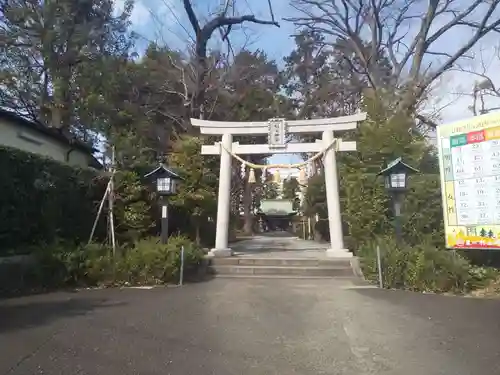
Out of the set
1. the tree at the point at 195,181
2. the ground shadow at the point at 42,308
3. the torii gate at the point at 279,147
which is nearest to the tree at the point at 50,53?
the tree at the point at 195,181

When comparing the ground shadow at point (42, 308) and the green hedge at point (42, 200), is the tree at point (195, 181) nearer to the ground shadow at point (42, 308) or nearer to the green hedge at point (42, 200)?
the green hedge at point (42, 200)

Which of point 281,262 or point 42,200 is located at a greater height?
point 42,200

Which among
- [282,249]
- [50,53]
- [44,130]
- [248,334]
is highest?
[50,53]

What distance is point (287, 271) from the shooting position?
12.3 metres

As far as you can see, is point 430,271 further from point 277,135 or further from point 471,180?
point 277,135

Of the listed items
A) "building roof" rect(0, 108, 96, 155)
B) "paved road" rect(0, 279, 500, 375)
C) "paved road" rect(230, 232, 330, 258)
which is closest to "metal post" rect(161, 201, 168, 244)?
"paved road" rect(0, 279, 500, 375)

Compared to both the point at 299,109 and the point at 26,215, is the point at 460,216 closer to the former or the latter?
the point at 26,215

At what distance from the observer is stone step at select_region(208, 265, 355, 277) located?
12.2 meters

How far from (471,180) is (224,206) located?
24.3ft

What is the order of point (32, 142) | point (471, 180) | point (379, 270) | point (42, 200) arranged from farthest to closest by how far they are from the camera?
point (32, 142)
point (42, 200)
point (379, 270)
point (471, 180)

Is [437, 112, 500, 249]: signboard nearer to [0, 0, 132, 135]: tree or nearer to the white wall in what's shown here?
the white wall

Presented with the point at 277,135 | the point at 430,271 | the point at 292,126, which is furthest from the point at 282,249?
the point at 430,271

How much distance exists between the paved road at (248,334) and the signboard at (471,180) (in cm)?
174

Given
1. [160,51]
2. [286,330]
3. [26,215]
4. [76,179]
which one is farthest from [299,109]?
[286,330]
